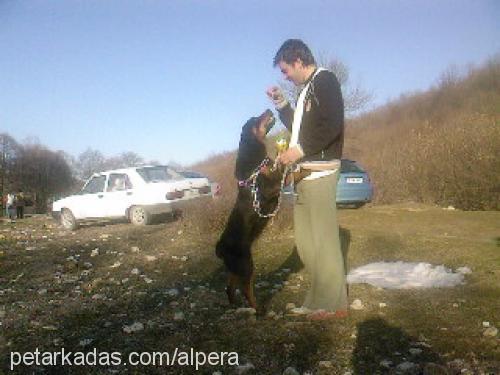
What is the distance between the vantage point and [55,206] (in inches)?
607

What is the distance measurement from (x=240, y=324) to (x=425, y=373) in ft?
5.24

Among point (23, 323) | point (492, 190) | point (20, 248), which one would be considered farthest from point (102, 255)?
point (492, 190)

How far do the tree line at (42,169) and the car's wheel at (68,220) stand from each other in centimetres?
3541

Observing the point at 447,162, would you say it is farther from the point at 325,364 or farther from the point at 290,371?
the point at 290,371

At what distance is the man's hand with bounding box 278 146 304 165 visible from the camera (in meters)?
3.74

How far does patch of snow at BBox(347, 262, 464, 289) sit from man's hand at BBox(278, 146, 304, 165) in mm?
2004

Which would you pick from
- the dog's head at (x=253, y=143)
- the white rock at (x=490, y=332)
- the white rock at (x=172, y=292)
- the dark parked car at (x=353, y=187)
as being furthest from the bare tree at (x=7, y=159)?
the white rock at (x=490, y=332)

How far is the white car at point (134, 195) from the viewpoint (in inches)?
484

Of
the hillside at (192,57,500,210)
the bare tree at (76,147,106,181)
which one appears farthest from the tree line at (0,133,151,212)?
the hillside at (192,57,500,210)

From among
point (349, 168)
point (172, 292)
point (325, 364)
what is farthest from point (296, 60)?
point (349, 168)

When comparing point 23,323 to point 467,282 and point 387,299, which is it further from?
point 467,282

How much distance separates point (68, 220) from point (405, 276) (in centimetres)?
1201

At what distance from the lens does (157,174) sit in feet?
42.8

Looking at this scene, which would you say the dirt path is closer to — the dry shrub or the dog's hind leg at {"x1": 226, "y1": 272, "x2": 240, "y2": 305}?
the dog's hind leg at {"x1": 226, "y1": 272, "x2": 240, "y2": 305}
